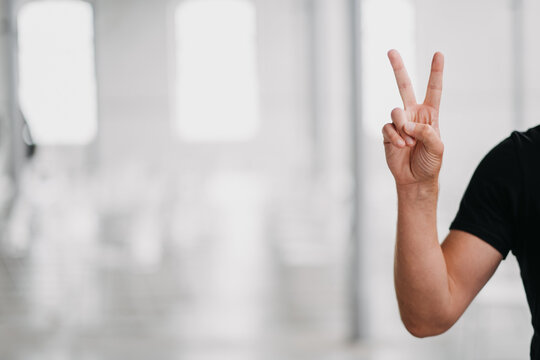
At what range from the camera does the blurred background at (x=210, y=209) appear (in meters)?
4.27

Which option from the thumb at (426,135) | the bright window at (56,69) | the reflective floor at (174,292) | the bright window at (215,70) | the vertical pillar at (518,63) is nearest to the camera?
the thumb at (426,135)

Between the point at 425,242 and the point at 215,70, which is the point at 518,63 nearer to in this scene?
the point at 425,242

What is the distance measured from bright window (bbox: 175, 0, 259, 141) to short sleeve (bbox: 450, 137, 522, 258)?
9768mm

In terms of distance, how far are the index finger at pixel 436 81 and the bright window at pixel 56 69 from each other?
5.04 m

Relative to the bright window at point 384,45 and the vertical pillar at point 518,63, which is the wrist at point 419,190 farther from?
the bright window at point 384,45

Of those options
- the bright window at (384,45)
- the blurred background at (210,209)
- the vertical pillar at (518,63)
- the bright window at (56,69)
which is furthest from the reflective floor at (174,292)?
the bright window at (384,45)

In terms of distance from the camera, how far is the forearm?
4.24 feet

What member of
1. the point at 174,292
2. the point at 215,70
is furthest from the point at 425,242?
the point at 215,70

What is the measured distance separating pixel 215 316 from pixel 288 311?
52 cm

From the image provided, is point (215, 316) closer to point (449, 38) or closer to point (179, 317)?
point (179, 317)

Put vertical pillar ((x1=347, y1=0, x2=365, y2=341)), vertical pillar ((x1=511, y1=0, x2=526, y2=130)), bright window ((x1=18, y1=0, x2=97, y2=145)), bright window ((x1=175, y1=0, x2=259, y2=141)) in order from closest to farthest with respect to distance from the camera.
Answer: vertical pillar ((x1=511, y1=0, x2=526, y2=130)), vertical pillar ((x1=347, y1=0, x2=365, y2=341)), bright window ((x1=18, y1=0, x2=97, y2=145)), bright window ((x1=175, y1=0, x2=259, y2=141))

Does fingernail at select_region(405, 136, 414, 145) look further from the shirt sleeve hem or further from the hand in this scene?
the shirt sleeve hem

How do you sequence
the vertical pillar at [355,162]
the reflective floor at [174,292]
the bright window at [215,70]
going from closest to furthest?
1. the reflective floor at [174,292]
2. the vertical pillar at [355,162]
3. the bright window at [215,70]

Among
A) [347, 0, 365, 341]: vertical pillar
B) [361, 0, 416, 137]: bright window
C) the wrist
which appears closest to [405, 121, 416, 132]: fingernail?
the wrist
